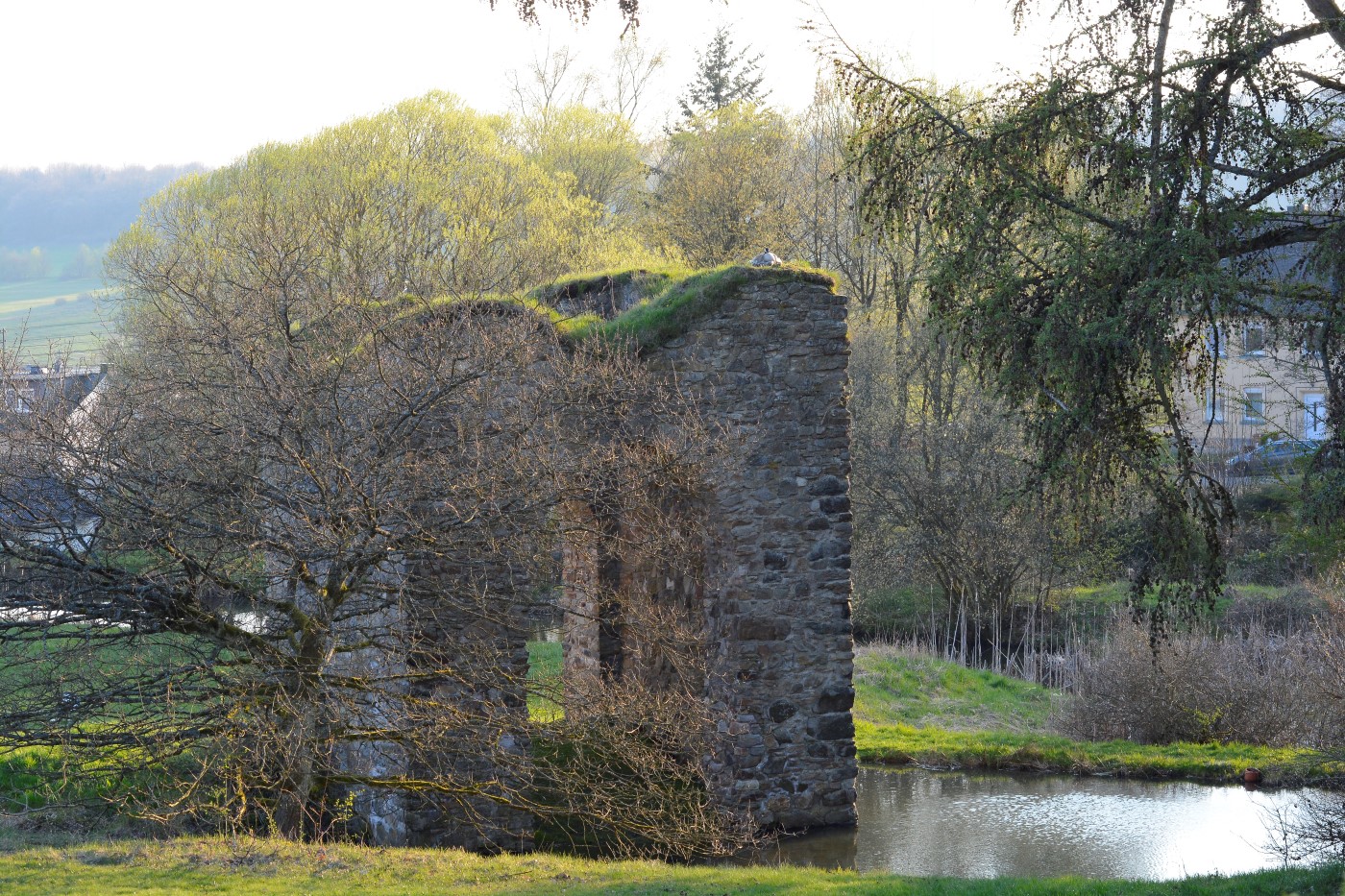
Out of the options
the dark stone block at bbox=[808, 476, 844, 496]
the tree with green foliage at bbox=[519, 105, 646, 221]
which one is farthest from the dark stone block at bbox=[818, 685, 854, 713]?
the tree with green foliage at bbox=[519, 105, 646, 221]

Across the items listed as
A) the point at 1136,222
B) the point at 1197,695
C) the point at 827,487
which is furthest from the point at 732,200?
the point at 1136,222

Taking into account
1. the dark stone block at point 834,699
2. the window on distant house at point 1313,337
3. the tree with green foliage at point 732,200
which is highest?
the tree with green foliage at point 732,200

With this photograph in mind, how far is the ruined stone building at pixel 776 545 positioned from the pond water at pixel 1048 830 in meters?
0.62

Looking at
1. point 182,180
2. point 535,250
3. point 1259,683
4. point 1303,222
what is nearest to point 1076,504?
point 1303,222

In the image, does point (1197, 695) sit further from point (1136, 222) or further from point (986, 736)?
point (1136, 222)

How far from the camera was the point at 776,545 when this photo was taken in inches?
402

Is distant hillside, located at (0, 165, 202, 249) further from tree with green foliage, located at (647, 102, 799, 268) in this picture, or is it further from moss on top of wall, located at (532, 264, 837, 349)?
moss on top of wall, located at (532, 264, 837, 349)

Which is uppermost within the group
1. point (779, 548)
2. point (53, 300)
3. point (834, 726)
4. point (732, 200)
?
point (53, 300)

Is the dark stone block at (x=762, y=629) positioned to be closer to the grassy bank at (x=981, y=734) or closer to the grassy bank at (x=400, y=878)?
the grassy bank at (x=981, y=734)

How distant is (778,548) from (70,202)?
92.2 m

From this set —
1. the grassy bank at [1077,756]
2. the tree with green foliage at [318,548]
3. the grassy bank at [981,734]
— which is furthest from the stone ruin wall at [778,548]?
the grassy bank at [1077,756]

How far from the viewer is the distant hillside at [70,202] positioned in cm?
8450

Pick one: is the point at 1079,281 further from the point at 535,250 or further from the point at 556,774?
the point at 535,250

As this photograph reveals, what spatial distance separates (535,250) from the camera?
22.4 meters
